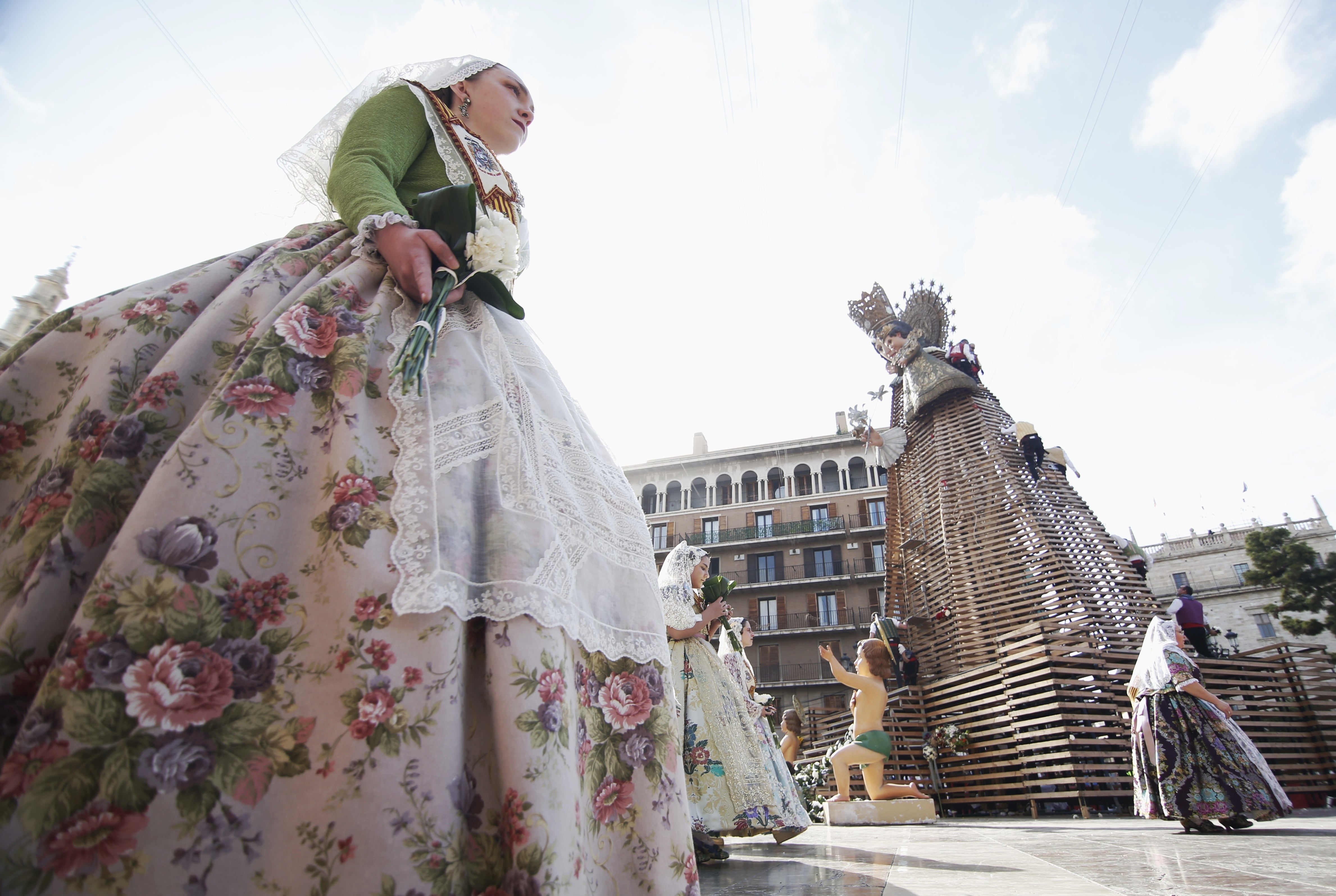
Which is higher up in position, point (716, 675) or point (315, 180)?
point (315, 180)

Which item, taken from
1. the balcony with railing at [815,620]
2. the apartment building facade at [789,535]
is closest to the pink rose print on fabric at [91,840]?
the apartment building facade at [789,535]

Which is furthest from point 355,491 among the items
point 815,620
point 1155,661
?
point 815,620

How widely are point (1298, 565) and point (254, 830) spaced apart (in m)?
32.7

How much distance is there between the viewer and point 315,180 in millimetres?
1958

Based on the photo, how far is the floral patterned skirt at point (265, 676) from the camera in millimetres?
734

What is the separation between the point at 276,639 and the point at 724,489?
30121 millimetres

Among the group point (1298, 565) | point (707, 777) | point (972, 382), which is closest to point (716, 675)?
point (707, 777)

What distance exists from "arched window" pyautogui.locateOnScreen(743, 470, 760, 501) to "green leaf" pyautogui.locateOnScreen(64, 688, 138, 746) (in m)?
29.7

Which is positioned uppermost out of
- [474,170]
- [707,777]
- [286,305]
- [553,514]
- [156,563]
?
[474,170]

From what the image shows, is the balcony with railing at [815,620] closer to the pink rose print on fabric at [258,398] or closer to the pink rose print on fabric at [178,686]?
the pink rose print on fabric at [258,398]

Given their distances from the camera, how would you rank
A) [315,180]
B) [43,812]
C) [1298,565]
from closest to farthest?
[43,812], [315,180], [1298,565]

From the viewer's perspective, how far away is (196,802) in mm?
746

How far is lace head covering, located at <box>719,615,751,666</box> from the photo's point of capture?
483 centimetres

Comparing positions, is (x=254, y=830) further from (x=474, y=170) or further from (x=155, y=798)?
(x=474, y=170)
